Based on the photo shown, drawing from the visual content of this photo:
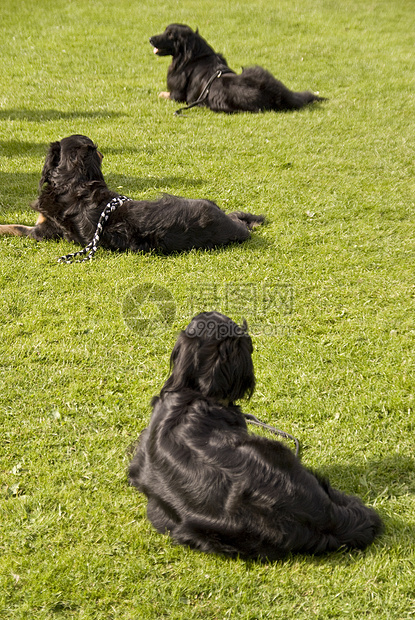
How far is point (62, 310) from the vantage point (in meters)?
4.91

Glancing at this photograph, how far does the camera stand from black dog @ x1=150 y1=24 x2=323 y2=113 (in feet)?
30.9

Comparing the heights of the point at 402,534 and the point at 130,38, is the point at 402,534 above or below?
below

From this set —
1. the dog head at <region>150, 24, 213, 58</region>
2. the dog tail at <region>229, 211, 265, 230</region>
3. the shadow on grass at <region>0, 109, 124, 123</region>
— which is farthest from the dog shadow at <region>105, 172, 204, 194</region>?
the dog head at <region>150, 24, 213, 58</region>

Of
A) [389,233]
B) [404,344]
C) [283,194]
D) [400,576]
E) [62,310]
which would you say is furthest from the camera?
[283,194]

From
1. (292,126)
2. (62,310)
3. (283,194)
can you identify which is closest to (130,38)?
(292,126)

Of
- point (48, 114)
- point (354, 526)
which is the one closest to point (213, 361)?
point (354, 526)

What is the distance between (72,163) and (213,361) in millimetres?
3390

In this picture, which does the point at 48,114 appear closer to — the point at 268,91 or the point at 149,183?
the point at 149,183

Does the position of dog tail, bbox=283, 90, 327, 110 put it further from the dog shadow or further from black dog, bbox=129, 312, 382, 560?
black dog, bbox=129, 312, 382, 560

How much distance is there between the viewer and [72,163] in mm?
5680

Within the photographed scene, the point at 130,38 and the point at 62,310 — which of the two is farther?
the point at 130,38

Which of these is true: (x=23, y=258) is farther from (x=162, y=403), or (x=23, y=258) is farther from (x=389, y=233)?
(x=389, y=233)

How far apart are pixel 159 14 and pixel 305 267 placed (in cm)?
1183

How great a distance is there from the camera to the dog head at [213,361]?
3123mm
